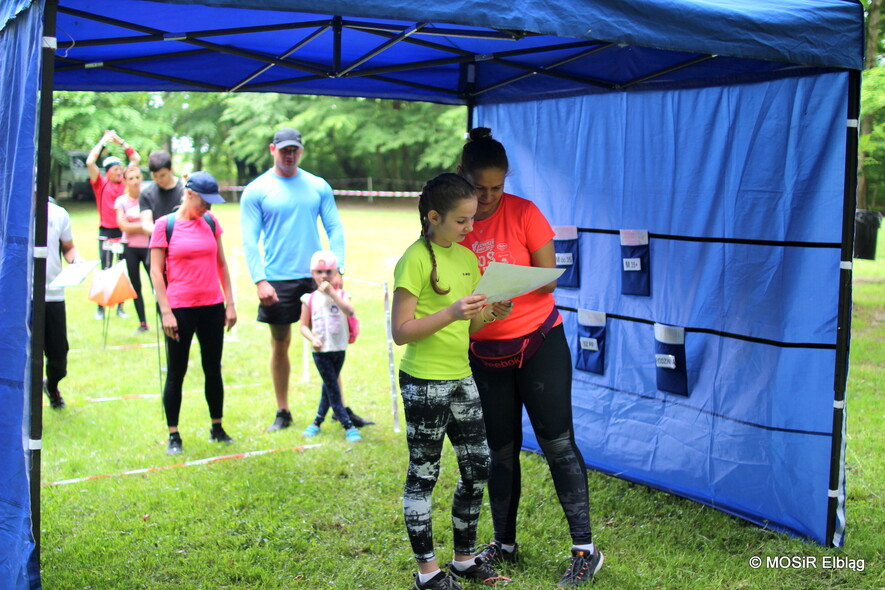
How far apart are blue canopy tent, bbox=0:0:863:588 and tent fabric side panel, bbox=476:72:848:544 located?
1 centimetres

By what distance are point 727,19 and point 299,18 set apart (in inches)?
73.3

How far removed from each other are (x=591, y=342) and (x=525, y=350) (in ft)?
5.74

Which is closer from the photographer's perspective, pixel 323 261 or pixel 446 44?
pixel 446 44

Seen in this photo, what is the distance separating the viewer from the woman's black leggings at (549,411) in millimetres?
3361

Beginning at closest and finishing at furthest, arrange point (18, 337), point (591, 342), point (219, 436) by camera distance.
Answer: point (18, 337), point (591, 342), point (219, 436)

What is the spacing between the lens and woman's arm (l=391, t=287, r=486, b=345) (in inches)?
113

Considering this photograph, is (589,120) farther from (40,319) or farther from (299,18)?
(40,319)

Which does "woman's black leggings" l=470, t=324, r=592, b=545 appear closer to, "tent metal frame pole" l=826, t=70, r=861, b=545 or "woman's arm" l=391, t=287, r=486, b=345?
"woman's arm" l=391, t=287, r=486, b=345

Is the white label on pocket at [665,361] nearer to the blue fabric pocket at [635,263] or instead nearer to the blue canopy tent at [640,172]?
the blue canopy tent at [640,172]

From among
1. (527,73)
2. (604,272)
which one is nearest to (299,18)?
(527,73)

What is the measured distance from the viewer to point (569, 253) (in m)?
5.04

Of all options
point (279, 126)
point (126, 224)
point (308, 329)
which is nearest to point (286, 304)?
point (308, 329)

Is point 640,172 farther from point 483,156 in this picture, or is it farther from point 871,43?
point 871,43

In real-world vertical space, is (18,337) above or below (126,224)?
below
